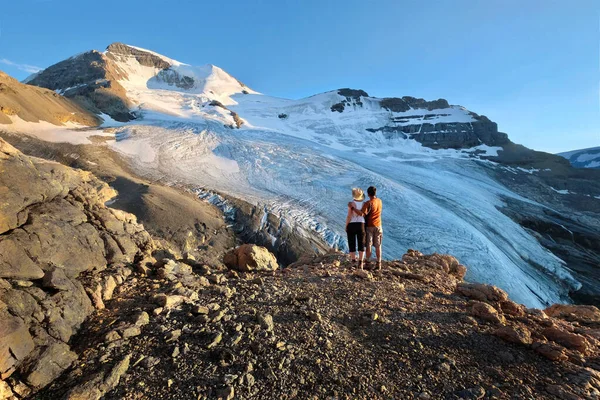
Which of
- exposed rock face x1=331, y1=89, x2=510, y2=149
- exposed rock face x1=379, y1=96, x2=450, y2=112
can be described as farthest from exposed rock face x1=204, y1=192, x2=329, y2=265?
exposed rock face x1=379, y1=96, x2=450, y2=112

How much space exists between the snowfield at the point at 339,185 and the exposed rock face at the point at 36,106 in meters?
4.38

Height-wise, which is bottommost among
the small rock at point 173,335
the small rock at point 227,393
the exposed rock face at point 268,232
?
the exposed rock face at point 268,232

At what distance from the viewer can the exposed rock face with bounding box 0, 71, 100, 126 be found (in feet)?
88.6

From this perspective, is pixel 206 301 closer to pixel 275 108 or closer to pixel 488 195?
pixel 488 195

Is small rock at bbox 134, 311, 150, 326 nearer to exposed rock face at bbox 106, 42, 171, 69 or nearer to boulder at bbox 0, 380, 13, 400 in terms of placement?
boulder at bbox 0, 380, 13, 400

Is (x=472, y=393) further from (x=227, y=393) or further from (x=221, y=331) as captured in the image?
Result: (x=221, y=331)

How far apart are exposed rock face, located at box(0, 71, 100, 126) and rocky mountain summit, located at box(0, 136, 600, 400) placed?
28321mm

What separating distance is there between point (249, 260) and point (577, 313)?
624cm

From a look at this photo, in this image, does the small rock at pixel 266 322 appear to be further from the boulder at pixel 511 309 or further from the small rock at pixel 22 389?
the boulder at pixel 511 309

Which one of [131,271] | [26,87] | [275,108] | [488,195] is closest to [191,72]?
[275,108]

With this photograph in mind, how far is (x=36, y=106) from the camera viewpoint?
2969 cm

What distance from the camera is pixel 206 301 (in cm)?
443

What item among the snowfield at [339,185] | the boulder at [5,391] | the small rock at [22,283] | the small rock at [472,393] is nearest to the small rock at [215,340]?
the boulder at [5,391]

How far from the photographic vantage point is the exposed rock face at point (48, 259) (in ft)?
10.2
